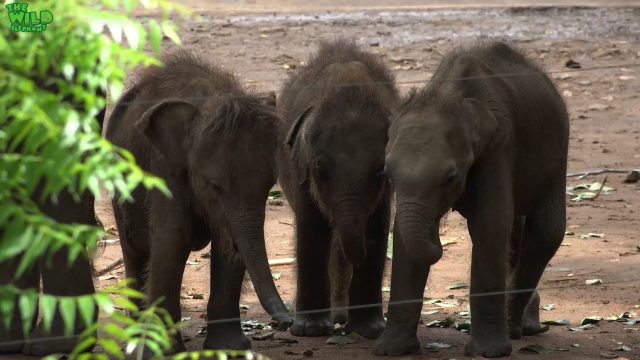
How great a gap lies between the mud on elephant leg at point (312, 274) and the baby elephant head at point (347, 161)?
0.95 ft

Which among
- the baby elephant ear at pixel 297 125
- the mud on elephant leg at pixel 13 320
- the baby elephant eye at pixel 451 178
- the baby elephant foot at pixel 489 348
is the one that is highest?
the baby elephant ear at pixel 297 125

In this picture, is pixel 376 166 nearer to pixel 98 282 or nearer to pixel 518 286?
pixel 518 286

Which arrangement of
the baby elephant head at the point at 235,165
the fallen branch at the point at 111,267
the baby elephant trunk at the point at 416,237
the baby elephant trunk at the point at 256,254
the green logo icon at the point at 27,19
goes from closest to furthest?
1. the green logo icon at the point at 27,19
2. the baby elephant trunk at the point at 256,254
3. the baby elephant head at the point at 235,165
4. the baby elephant trunk at the point at 416,237
5. the fallen branch at the point at 111,267

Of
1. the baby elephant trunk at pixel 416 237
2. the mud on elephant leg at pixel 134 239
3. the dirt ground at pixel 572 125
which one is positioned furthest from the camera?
the dirt ground at pixel 572 125

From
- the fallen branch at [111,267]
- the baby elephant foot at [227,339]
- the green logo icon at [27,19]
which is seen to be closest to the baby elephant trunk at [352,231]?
the baby elephant foot at [227,339]

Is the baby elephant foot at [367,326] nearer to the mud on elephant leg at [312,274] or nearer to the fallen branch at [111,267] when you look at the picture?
the mud on elephant leg at [312,274]

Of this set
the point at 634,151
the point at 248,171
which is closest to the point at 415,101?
the point at 248,171

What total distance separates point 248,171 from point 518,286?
1.73 meters

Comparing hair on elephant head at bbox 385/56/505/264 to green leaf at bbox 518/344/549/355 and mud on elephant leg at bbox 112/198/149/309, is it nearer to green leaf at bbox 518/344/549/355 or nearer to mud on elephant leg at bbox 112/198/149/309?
green leaf at bbox 518/344/549/355

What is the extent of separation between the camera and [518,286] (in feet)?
23.7

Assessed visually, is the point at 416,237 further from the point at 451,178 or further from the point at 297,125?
the point at 297,125

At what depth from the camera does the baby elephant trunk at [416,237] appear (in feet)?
20.9

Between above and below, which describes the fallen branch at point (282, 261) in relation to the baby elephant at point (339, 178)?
below

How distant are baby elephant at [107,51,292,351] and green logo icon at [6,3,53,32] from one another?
1.57m
